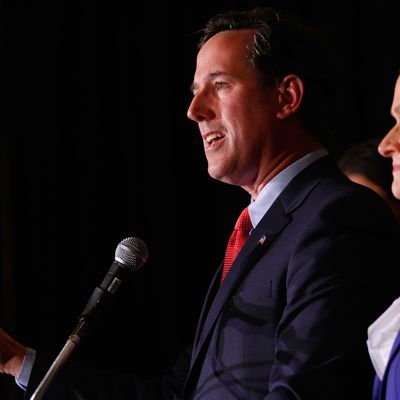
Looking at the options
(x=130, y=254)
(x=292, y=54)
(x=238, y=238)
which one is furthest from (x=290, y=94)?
(x=130, y=254)

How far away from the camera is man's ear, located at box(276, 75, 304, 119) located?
2.11 m

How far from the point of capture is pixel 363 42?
3.53 m

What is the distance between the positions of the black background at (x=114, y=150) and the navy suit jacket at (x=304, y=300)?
1.71 m

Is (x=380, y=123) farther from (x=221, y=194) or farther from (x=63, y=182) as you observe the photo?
(x=63, y=182)

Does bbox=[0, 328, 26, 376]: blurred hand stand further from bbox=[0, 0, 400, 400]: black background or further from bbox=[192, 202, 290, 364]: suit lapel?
→ bbox=[0, 0, 400, 400]: black background

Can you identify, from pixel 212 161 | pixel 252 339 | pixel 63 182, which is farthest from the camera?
pixel 63 182

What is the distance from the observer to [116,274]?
166cm

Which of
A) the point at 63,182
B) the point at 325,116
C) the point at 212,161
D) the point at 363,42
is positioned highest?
the point at 363,42

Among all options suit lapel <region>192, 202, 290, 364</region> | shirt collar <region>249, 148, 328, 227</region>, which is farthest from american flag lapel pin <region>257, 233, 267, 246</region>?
shirt collar <region>249, 148, 328, 227</region>

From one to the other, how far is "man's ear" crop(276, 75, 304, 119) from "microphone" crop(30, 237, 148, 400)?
0.63 meters

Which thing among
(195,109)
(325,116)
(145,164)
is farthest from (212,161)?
(145,164)

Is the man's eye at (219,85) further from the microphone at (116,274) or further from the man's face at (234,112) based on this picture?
the microphone at (116,274)

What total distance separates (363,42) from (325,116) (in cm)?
150

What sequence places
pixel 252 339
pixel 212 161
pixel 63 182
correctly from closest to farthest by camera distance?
pixel 252 339, pixel 212 161, pixel 63 182
